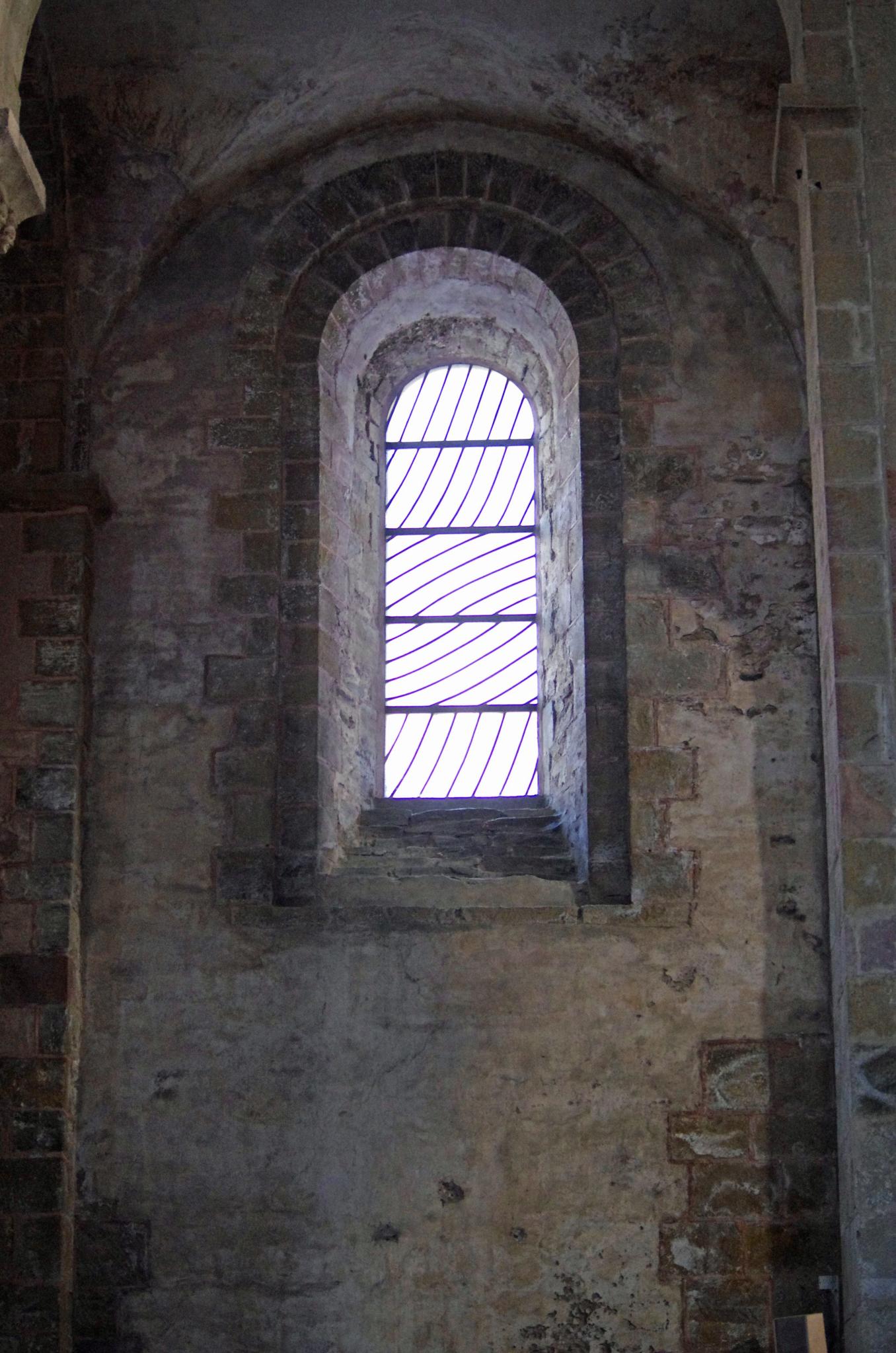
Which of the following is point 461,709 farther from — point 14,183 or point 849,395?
point 14,183

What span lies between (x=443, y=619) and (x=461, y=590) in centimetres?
17

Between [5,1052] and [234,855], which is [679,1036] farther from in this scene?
[5,1052]

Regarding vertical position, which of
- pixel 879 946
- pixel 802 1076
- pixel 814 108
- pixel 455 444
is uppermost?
pixel 814 108

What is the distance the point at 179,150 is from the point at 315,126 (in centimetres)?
62

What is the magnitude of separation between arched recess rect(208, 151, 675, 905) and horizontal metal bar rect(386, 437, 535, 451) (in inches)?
33.8

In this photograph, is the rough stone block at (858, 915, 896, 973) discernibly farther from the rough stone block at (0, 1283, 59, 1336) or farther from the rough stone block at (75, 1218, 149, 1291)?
the rough stone block at (0, 1283, 59, 1336)

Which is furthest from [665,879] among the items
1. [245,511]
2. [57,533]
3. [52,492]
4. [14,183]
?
[14,183]

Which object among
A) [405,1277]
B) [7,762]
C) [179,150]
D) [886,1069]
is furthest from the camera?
[179,150]

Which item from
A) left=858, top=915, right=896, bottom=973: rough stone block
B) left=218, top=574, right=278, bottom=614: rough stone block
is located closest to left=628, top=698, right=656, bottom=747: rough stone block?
left=858, top=915, right=896, bottom=973: rough stone block

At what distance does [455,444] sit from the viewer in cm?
969

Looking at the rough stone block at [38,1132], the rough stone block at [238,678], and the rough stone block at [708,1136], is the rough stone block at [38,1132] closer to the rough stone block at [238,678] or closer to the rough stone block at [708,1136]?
the rough stone block at [238,678]

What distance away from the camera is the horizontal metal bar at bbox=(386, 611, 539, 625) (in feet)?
30.9

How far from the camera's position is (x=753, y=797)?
823 cm

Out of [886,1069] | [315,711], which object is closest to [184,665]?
[315,711]
